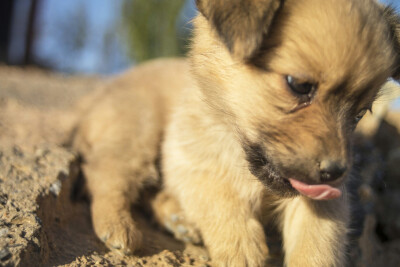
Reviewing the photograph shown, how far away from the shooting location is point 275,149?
2158mm

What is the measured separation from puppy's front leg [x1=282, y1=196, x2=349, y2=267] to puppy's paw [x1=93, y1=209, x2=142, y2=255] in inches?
39.5

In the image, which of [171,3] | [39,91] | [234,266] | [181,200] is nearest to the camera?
[234,266]

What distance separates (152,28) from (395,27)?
11388mm

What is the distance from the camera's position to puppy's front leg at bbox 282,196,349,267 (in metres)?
2.37

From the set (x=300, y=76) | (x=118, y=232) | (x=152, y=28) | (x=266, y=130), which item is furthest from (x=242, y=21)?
(x=152, y=28)

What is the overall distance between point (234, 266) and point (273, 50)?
1.31 meters

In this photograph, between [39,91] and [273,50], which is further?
[39,91]

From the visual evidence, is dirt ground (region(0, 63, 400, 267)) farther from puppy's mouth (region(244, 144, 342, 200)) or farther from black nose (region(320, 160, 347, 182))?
black nose (region(320, 160, 347, 182))

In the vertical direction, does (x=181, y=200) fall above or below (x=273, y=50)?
below

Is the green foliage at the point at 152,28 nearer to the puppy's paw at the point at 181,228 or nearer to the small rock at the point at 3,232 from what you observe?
the puppy's paw at the point at 181,228

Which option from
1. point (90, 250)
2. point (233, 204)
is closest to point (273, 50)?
point (233, 204)

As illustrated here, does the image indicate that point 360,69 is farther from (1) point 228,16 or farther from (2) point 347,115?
(1) point 228,16

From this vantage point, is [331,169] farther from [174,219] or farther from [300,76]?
[174,219]

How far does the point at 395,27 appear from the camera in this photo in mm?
2668
